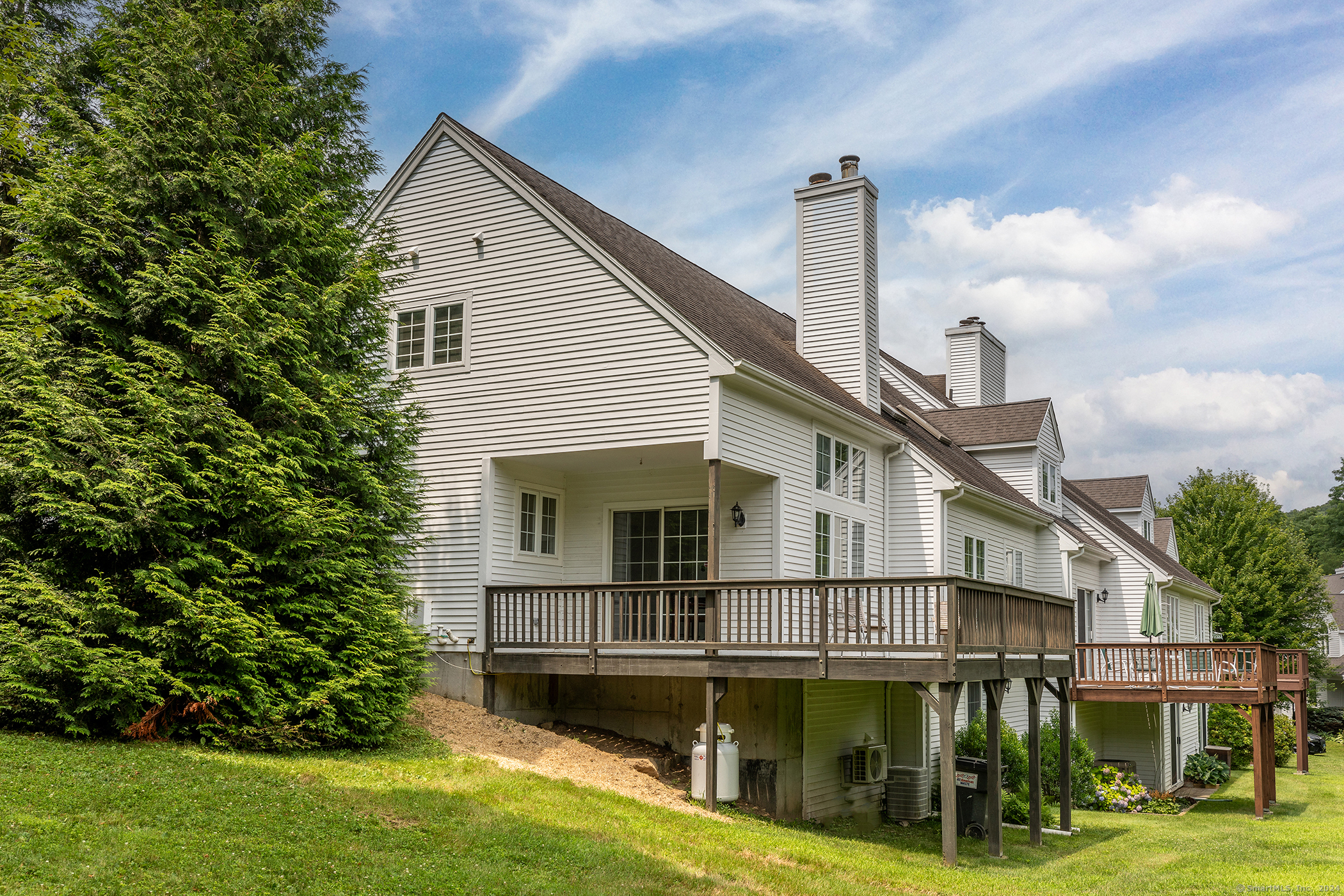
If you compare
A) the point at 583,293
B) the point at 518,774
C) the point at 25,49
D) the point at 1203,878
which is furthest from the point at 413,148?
the point at 1203,878

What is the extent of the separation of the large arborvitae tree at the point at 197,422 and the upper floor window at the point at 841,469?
21.6 feet

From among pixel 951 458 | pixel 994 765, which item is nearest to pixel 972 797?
pixel 994 765

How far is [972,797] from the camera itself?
15.1m

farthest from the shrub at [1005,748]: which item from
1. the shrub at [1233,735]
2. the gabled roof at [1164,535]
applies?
the shrub at [1233,735]

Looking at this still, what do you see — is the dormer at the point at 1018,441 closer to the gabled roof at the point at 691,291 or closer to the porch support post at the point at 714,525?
the gabled roof at the point at 691,291

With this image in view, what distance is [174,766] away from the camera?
8531 mm

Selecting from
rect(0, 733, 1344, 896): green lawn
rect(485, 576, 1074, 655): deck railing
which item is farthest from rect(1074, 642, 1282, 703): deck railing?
rect(0, 733, 1344, 896): green lawn

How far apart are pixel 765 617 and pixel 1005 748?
7215mm

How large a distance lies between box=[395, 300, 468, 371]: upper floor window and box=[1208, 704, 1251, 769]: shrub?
2975cm

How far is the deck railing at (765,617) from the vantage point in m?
11.5

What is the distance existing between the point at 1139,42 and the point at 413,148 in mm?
10872

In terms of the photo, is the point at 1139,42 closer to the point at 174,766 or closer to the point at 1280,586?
the point at 174,766

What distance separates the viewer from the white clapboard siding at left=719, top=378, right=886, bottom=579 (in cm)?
1345

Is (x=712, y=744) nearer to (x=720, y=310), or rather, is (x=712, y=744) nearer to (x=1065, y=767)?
(x=1065, y=767)
